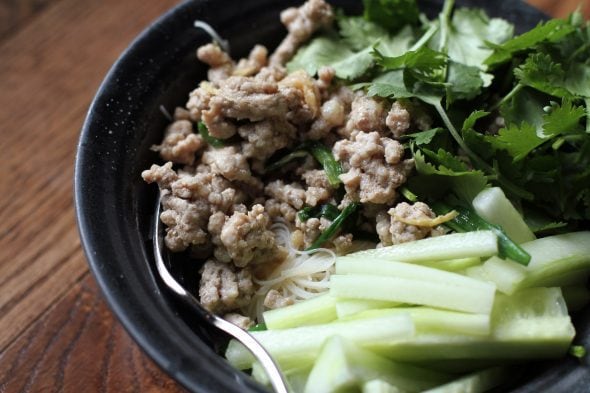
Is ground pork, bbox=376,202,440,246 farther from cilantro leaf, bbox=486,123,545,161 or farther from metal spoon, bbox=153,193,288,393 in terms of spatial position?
metal spoon, bbox=153,193,288,393

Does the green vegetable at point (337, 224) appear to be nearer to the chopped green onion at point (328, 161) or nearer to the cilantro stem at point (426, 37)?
the chopped green onion at point (328, 161)

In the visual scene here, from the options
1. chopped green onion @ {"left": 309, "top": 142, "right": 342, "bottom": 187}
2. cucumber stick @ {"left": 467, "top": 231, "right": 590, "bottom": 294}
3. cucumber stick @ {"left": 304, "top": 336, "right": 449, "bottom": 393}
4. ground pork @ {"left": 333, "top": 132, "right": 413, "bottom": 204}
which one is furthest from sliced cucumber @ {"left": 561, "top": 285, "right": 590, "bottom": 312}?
chopped green onion @ {"left": 309, "top": 142, "right": 342, "bottom": 187}

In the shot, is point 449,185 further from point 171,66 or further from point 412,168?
point 171,66

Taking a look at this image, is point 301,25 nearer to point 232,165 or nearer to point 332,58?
point 332,58

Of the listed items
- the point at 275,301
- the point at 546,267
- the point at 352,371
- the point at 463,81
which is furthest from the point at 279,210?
the point at 546,267

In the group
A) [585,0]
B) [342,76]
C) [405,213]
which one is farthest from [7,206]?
[585,0]

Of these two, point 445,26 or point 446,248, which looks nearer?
point 446,248
